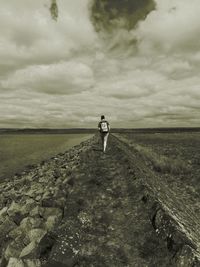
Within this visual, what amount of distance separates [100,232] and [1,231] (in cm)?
400

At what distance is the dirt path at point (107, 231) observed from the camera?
6.84 m

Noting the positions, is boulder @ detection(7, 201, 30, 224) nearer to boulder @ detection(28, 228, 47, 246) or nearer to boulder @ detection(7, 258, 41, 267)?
boulder @ detection(28, 228, 47, 246)

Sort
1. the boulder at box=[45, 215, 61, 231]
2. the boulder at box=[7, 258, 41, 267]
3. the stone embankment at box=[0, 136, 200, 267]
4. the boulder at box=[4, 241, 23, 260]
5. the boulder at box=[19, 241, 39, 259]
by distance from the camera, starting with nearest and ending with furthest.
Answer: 1. the stone embankment at box=[0, 136, 200, 267]
2. the boulder at box=[7, 258, 41, 267]
3. the boulder at box=[19, 241, 39, 259]
4. the boulder at box=[4, 241, 23, 260]
5. the boulder at box=[45, 215, 61, 231]

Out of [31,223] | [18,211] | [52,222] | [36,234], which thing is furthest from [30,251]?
[18,211]

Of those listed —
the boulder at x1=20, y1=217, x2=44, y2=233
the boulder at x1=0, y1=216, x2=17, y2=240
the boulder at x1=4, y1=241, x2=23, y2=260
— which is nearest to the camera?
the boulder at x1=4, y1=241, x2=23, y2=260

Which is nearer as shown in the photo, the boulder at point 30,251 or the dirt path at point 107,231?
the dirt path at point 107,231

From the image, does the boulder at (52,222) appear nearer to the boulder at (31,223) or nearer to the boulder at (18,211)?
the boulder at (31,223)

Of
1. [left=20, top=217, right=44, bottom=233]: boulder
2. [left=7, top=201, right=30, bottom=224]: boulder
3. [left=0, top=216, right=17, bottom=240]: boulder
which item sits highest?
[left=20, top=217, right=44, bottom=233]: boulder

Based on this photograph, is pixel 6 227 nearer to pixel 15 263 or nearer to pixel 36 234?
pixel 36 234

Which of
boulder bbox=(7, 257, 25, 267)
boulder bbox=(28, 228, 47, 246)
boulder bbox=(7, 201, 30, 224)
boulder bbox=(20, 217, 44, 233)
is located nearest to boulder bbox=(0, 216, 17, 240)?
boulder bbox=(7, 201, 30, 224)

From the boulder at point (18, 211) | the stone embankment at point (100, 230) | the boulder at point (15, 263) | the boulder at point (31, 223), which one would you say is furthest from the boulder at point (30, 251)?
the boulder at point (18, 211)

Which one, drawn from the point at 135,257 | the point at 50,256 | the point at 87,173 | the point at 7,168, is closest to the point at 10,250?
the point at 50,256

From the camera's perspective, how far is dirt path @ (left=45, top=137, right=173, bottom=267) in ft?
22.5

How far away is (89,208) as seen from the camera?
31.7ft
